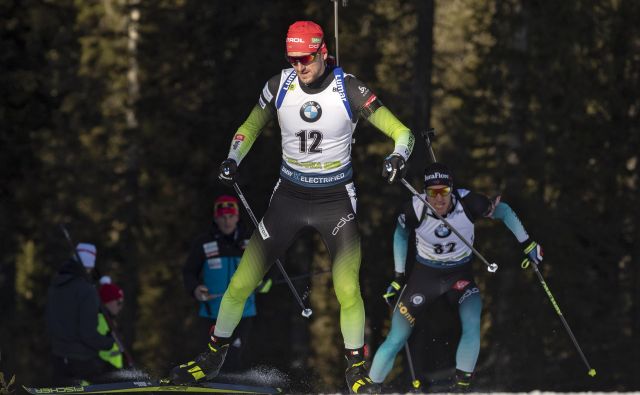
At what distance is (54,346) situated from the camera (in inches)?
495

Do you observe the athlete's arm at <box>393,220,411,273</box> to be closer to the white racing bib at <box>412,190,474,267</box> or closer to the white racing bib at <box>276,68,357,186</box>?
the white racing bib at <box>412,190,474,267</box>

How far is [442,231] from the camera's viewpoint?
12.2 m

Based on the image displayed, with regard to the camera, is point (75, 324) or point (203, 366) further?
point (75, 324)

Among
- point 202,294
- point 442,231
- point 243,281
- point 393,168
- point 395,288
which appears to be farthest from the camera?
point 202,294

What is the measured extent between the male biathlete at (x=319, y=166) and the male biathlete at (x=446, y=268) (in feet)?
7.76

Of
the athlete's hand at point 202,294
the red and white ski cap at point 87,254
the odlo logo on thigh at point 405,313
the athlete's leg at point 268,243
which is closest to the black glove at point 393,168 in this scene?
the athlete's leg at point 268,243

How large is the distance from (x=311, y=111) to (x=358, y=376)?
1.98 m

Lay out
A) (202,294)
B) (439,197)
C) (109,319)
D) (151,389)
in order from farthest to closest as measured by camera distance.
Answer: (109,319) < (202,294) < (439,197) < (151,389)

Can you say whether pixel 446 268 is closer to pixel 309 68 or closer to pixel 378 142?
pixel 309 68

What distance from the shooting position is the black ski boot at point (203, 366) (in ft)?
33.3

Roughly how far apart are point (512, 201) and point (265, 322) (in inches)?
173

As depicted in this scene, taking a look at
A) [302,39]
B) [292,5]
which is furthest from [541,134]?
[302,39]

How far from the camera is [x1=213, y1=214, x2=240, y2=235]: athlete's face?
13.2m

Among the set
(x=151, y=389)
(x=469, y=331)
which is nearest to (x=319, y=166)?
(x=151, y=389)
